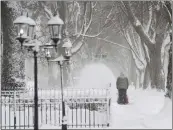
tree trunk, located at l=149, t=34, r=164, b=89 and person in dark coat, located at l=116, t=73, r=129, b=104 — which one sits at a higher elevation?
tree trunk, located at l=149, t=34, r=164, b=89

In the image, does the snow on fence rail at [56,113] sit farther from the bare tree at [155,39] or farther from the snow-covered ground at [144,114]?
the bare tree at [155,39]

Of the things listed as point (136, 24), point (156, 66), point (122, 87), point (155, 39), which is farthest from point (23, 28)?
point (155, 39)

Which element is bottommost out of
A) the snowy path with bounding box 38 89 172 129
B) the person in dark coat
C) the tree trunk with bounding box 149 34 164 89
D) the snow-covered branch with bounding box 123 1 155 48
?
the snowy path with bounding box 38 89 172 129

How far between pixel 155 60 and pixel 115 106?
6.77 metres

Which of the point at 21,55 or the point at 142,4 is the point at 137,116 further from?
the point at 142,4

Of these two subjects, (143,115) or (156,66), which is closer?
(143,115)

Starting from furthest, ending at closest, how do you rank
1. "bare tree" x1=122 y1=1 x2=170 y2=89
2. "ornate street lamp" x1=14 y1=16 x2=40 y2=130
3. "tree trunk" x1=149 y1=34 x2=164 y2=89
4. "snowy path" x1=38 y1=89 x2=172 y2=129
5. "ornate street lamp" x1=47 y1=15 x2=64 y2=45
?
"tree trunk" x1=149 y1=34 x2=164 y2=89 → "bare tree" x1=122 y1=1 x2=170 y2=89 → "snowy path" x1=38 y1=89 x2=172 y2=129 → "ornate street lamp" x1=47 y1=15 x2=64 y2=45 → "ornate street lamp" x1=14 y1=16 x2=40 y2=130

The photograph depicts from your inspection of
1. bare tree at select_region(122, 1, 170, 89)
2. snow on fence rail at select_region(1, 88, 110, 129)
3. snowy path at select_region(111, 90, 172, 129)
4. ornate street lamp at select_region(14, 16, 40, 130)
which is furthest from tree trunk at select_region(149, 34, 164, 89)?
ornate street lamp at select_region(14, 16, 40, 130)

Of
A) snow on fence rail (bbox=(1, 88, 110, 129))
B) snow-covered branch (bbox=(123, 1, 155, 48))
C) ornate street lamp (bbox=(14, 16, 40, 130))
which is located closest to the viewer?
ornate street lamp (bbox=(14, 16, 40, 130))

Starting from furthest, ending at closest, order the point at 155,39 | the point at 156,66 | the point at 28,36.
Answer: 1. the point at 155,39
2. the point at 156,66
3. the point at 28,36

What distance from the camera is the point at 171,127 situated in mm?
13273

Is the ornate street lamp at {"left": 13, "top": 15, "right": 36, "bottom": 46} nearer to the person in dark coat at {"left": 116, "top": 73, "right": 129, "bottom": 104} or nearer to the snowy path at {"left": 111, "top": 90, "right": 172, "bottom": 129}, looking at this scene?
the snowy path at {"left": 111, "top": 90, "right": 172, "bottom": 129}

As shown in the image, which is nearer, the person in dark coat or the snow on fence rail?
the snow on fence rail

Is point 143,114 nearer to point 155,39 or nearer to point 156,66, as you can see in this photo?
point 156,66
